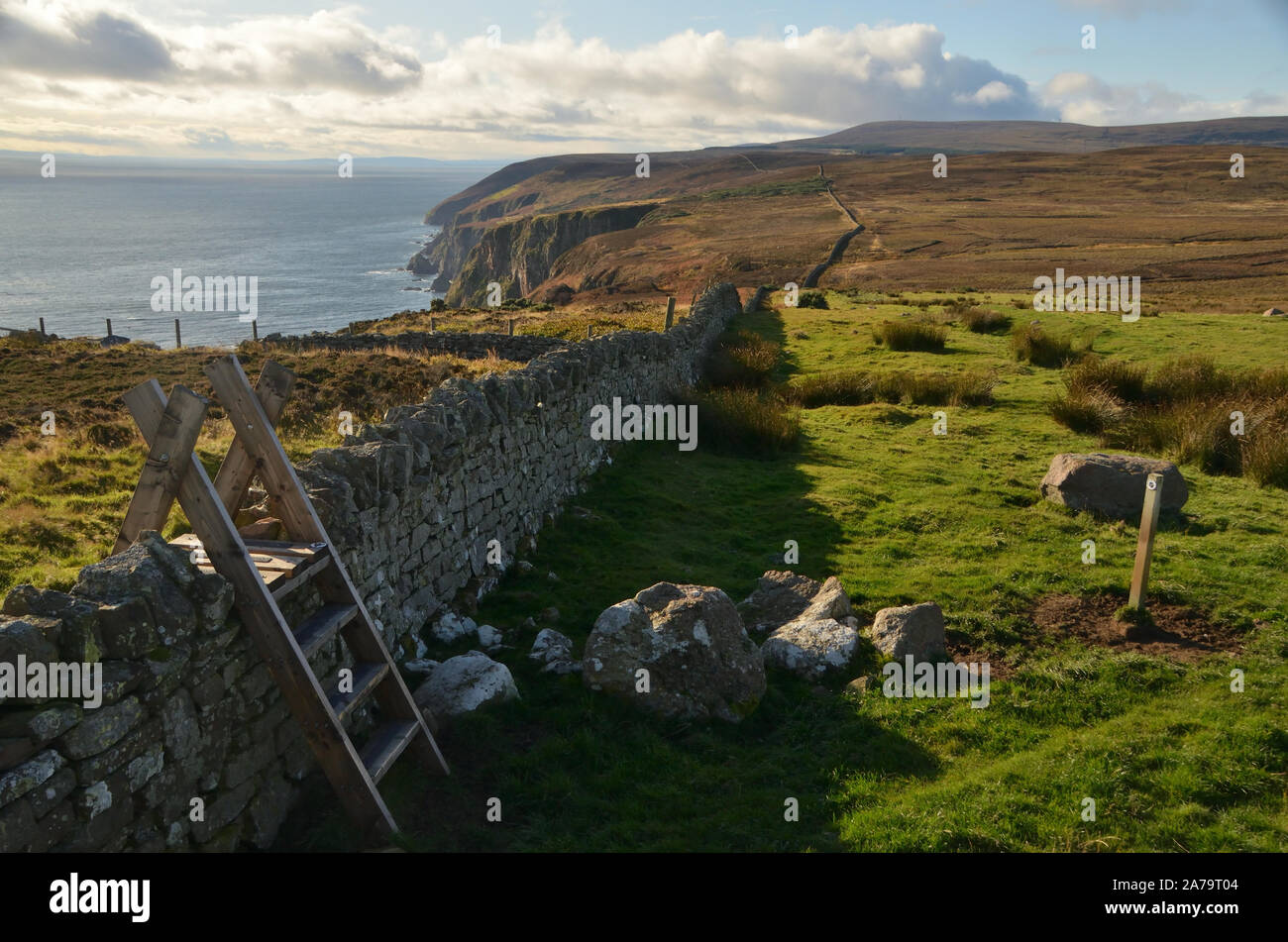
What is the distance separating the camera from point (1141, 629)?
27.0 feet

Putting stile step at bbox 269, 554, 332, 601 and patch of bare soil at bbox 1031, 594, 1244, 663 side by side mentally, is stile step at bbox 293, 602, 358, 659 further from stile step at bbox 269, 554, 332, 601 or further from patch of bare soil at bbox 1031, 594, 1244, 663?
patch of bare soil at bbox 1031, 594, 1244, 663

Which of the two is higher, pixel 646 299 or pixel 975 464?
pixel 646 299

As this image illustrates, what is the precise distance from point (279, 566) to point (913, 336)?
21773 millimetres

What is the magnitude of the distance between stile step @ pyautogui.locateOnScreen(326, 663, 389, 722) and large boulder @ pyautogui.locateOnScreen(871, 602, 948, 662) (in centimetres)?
449

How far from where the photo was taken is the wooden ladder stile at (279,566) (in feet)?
14.1

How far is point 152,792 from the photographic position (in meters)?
3.89

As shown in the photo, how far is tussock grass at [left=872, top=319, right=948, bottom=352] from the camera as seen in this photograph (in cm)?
2366

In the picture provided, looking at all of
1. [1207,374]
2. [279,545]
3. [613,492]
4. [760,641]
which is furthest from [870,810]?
[1207,374]

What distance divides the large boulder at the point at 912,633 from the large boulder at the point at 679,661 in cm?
140

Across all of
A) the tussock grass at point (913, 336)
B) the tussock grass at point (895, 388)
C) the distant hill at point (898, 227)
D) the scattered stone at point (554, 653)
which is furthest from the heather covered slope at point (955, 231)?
the scattered stone at point (554, 653)

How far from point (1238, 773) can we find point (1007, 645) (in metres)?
2.29

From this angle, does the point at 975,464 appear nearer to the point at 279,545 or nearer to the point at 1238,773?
the point at 1238,773
